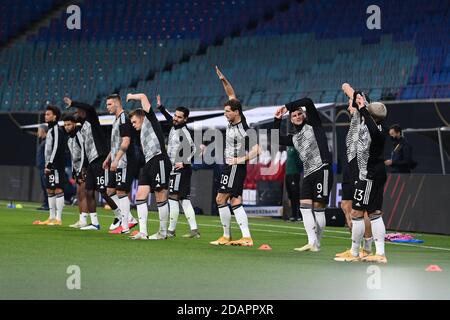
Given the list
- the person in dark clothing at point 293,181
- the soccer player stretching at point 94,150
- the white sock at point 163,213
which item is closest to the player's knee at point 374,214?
the white sock at point 163,213

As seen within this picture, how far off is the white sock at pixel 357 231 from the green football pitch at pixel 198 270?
0.37 meters

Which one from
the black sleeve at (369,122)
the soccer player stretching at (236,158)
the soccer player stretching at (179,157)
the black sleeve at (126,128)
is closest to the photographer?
the black sleeve at (369,122)

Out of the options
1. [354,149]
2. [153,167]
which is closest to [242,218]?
[153,167]

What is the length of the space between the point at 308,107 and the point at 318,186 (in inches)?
42.6

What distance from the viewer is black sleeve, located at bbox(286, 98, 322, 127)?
1273 cm

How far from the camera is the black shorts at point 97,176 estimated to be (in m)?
16.6

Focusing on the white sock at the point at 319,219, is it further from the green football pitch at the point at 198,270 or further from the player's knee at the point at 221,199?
the player's knee at the point at 221,199

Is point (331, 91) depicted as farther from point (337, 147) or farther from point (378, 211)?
point (378, 211)

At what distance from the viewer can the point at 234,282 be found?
29.6 ft

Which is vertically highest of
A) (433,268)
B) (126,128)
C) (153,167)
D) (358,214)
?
(126,128)

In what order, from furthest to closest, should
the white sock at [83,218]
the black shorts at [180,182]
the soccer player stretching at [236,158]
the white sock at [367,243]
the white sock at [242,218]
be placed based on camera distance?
the white sock at [83,218], the black shorts at [180,182], the white sock at [242,218], the soccer player stretching at [236,158], the white sock at [367,243]

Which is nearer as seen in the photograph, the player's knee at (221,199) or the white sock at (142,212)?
the player's knee at (221,199)

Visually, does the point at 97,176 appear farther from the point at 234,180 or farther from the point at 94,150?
the point at 234,180

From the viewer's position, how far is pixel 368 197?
444 inches
